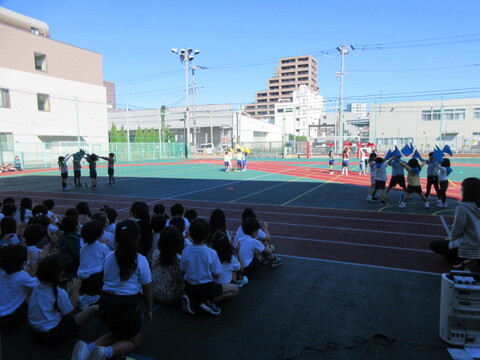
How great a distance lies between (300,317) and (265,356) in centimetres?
89

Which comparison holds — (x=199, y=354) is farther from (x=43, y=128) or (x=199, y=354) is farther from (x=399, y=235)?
(x=43, y=128)

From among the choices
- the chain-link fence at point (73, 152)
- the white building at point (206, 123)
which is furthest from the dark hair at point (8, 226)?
the white building at point (206, 123)

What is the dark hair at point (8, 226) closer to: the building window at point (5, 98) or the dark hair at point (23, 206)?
the dark hair at point (23, 206)

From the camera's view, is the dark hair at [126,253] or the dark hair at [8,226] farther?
the dark hair at [8,226]

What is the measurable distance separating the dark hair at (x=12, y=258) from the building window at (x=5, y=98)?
1482 inches

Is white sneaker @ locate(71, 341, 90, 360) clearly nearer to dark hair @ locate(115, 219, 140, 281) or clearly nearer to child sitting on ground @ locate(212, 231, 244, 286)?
dark hair @ locate(115, 219, 140, 281)

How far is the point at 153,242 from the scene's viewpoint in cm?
552

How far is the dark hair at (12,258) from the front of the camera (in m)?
3.61

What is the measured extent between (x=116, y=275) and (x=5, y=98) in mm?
38766

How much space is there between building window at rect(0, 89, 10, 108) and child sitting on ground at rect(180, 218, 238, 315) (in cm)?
3831

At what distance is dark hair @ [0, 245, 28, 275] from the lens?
361 centimetres

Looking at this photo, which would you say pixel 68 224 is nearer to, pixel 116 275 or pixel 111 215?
pixel 111 215

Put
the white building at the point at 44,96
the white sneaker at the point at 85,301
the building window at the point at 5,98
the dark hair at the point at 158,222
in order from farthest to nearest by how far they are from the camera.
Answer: the white building at the point at 44,96, the building window at the point at 5,98, the dark hair at the point at 158,222, the white sneaker at the point at 85,301

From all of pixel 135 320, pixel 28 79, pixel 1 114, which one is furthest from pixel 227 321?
pixel 28 79
